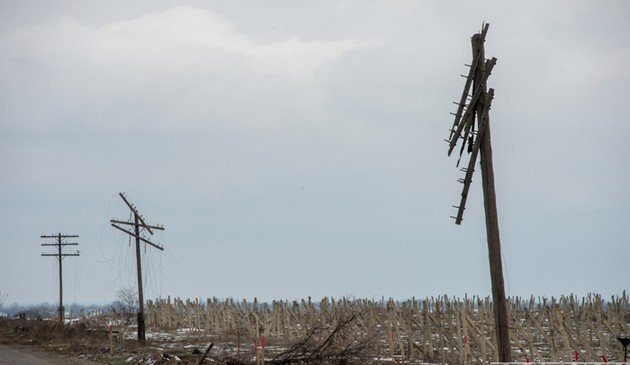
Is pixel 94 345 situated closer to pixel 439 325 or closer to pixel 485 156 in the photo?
pixel 439 325

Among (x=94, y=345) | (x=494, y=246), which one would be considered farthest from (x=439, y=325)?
(x=94, y=345)

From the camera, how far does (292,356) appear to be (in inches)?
838

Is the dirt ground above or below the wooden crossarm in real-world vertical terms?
below

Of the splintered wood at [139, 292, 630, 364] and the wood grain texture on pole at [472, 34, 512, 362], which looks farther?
the splintered wood at [139, 292, 630, 364]

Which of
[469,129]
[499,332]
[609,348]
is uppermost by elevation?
[469,129]

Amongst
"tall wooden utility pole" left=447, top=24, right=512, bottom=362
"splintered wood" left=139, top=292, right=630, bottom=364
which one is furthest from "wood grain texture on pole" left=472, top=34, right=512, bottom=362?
"splintered wood" left=139, top=292, right=630, bottom=364

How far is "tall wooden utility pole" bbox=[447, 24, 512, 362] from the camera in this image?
13461 millimetres

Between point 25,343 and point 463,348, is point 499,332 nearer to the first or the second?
point 463,348

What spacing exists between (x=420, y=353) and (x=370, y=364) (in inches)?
270

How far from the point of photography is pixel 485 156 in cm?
1370

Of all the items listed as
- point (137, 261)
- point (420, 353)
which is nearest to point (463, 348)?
point (420, 353)

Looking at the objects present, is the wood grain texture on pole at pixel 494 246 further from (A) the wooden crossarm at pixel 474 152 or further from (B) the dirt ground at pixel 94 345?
(B) the dirt ground at pixel 94 345

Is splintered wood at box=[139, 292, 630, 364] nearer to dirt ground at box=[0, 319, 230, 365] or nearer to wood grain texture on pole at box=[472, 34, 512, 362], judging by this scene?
dirt ground at box=[0, 319, 230, 365]

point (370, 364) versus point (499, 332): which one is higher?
point (499, 332)
